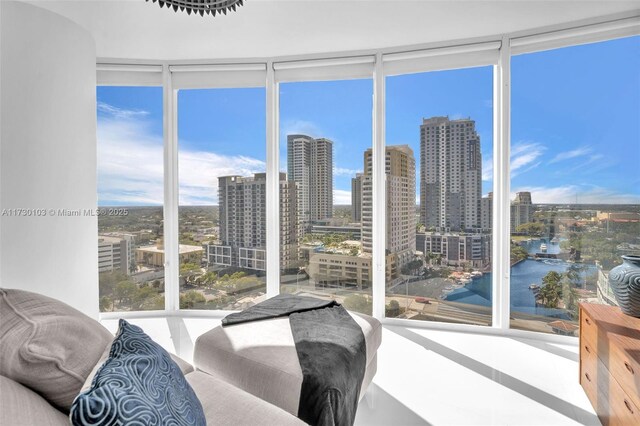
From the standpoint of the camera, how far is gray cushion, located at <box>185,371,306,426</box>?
48.7 inches

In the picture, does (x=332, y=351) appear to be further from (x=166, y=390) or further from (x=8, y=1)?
(x=8, y=1)

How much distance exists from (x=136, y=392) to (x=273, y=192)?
2847 mm

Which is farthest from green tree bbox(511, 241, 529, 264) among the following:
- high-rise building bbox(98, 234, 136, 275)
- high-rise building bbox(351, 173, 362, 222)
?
high-rise building bbox(98, 234, 136, 275)

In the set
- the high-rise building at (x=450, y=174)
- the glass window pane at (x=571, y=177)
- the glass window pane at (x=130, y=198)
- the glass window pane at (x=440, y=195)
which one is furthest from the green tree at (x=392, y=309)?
the glass window pane at (x=130, y=198)

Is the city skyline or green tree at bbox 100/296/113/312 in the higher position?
the city skyline

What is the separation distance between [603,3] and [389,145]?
1919mm

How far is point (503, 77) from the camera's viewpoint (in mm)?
3080

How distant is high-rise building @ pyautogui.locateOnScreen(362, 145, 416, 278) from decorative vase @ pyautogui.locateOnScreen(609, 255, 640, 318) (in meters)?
1.64

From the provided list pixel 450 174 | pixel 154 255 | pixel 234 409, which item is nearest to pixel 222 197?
pixel 154 255

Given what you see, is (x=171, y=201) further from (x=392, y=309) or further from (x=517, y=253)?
(x=517, y=253)

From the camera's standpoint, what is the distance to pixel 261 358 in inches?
66.5

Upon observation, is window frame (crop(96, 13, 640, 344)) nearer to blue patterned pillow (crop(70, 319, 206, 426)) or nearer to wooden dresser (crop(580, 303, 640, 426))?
wooden dresser (crop(580, 303, 640, 426))

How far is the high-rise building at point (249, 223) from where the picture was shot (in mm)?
3633

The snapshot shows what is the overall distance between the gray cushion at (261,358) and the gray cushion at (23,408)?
0.87m
